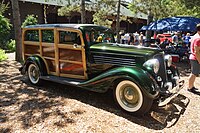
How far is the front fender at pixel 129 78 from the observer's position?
419cm

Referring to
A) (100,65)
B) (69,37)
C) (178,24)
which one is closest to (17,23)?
(69,37)

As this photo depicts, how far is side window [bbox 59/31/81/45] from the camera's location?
544 centimetres

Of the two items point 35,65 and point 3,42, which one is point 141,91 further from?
point 3,42

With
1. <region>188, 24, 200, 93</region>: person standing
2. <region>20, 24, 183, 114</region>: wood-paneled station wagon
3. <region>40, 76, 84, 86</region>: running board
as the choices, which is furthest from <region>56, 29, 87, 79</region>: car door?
<region>188, 24, 200, 93</region>: person standing

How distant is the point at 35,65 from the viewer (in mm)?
6223

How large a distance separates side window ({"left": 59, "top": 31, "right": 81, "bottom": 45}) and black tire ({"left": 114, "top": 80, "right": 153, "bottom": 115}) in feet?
5.28

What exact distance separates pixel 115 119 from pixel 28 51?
3.68 m

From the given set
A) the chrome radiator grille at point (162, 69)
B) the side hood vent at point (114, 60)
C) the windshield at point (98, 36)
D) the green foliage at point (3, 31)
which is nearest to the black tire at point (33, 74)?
the windshield at point (98, 36)

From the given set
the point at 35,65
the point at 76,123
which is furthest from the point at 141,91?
the point at 35,65

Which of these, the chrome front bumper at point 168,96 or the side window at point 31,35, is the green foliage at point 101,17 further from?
the chrome front bumper at point 168,96

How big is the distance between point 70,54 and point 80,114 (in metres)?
1.66

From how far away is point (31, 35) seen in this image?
650 centimetres

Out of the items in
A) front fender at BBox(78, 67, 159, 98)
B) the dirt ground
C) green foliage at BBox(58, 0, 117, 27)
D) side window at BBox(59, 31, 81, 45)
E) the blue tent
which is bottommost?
the dirt ground

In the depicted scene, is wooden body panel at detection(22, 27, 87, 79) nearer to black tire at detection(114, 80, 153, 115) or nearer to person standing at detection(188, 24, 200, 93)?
black tire at detection(114, 80, 153, 115)
